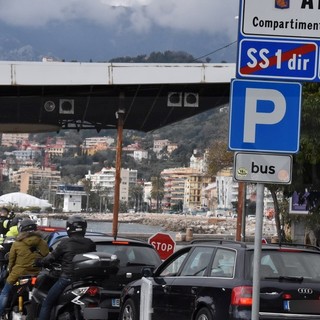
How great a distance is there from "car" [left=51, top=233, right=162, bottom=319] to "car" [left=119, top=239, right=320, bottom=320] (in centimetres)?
184

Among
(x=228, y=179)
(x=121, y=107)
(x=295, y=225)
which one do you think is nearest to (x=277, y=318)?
(x=121, y=107)

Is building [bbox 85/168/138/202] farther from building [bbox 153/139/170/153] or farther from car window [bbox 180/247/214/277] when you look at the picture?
car window [bbox 180/247/214/277]

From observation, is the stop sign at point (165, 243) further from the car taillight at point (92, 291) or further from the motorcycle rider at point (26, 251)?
the car taillight at point (92, 291)

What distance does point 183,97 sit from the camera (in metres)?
30.8

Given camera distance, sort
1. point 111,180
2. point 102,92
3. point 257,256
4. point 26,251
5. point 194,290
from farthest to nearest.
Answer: point 111,180 → point 102,92 → point 26,251 → point 194,290 → point 257,256

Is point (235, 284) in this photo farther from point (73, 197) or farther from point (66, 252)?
point (73, 197)

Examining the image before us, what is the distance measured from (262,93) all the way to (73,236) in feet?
21.3

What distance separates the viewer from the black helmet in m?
14.5

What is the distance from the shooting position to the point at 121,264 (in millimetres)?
16406

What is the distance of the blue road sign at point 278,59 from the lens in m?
8.62

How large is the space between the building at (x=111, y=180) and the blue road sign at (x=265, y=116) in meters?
120

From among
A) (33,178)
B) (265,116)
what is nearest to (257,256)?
(265,116)

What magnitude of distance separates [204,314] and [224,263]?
2.28ft

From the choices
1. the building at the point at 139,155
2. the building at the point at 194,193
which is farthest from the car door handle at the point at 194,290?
the building at the point at 139,155
